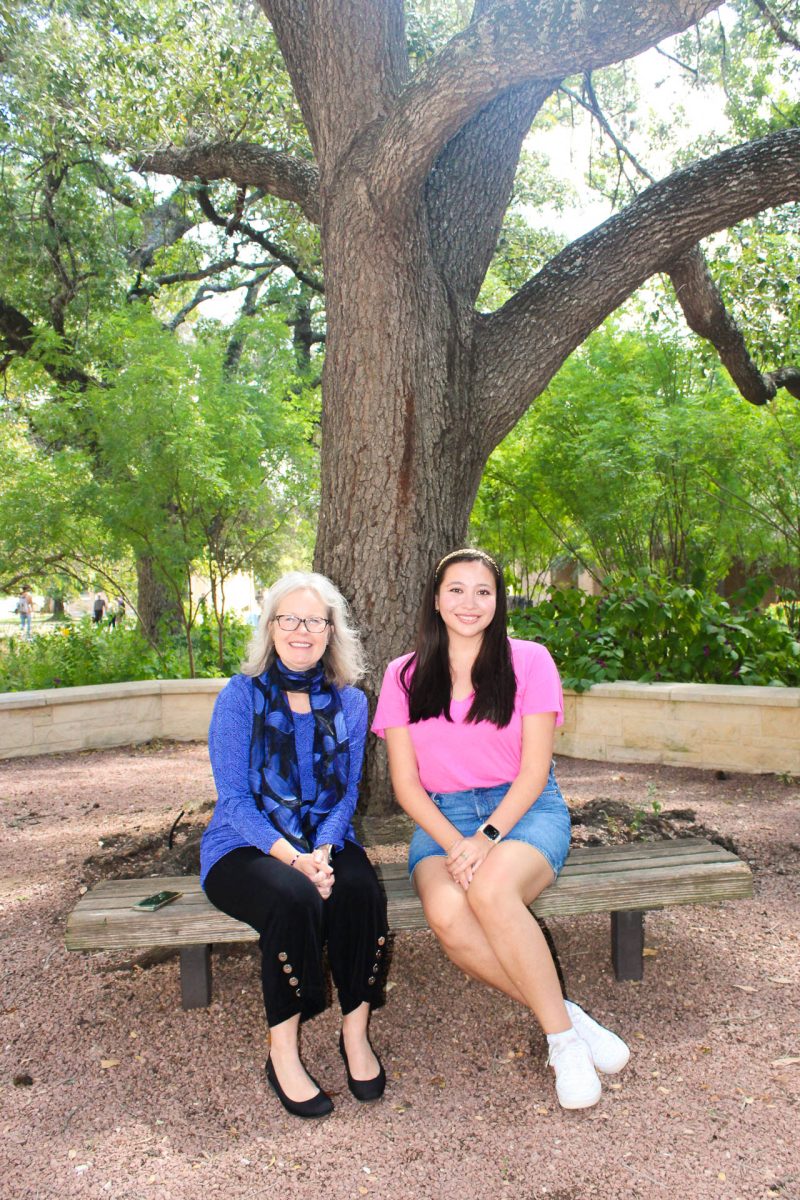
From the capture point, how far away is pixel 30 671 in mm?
8086

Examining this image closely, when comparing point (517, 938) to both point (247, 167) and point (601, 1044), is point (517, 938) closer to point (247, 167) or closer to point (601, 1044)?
point (601, 1044)

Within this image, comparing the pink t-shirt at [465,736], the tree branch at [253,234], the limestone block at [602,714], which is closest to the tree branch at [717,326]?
the limestone block at [602,714]

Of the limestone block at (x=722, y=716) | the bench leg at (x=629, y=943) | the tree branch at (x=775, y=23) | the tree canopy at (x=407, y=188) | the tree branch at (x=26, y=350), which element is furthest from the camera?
the tree branch at (x=26, y=350)

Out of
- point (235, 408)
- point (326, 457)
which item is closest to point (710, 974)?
point (326, 457)

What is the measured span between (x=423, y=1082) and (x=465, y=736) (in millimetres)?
1003

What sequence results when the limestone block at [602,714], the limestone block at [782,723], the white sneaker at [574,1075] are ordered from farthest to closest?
the limestone block at [602,714], the limestone block at [782,723], the white sneaker at [574,1075]

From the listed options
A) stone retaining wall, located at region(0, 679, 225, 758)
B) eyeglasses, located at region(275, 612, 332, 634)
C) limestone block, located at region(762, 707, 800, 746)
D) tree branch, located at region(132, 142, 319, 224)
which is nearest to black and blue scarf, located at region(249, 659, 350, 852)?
eyeglasses, located at region(275, 612, 332, 634)

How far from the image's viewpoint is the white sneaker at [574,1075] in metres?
2.35

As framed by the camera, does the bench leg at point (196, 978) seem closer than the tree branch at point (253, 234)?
Yes

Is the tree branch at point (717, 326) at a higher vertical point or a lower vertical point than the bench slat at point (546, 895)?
higher

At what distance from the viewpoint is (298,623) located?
111 inches

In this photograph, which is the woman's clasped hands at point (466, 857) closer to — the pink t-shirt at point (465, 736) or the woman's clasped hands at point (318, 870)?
the pink t-shirt at point (465, 736)

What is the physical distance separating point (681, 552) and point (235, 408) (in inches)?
166

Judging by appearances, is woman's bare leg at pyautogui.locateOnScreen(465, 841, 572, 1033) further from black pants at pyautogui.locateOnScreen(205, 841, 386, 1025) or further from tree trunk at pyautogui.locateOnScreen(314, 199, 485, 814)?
tree trunk at pyautogui.locateOnScreen(314, 199, 485, 814)
